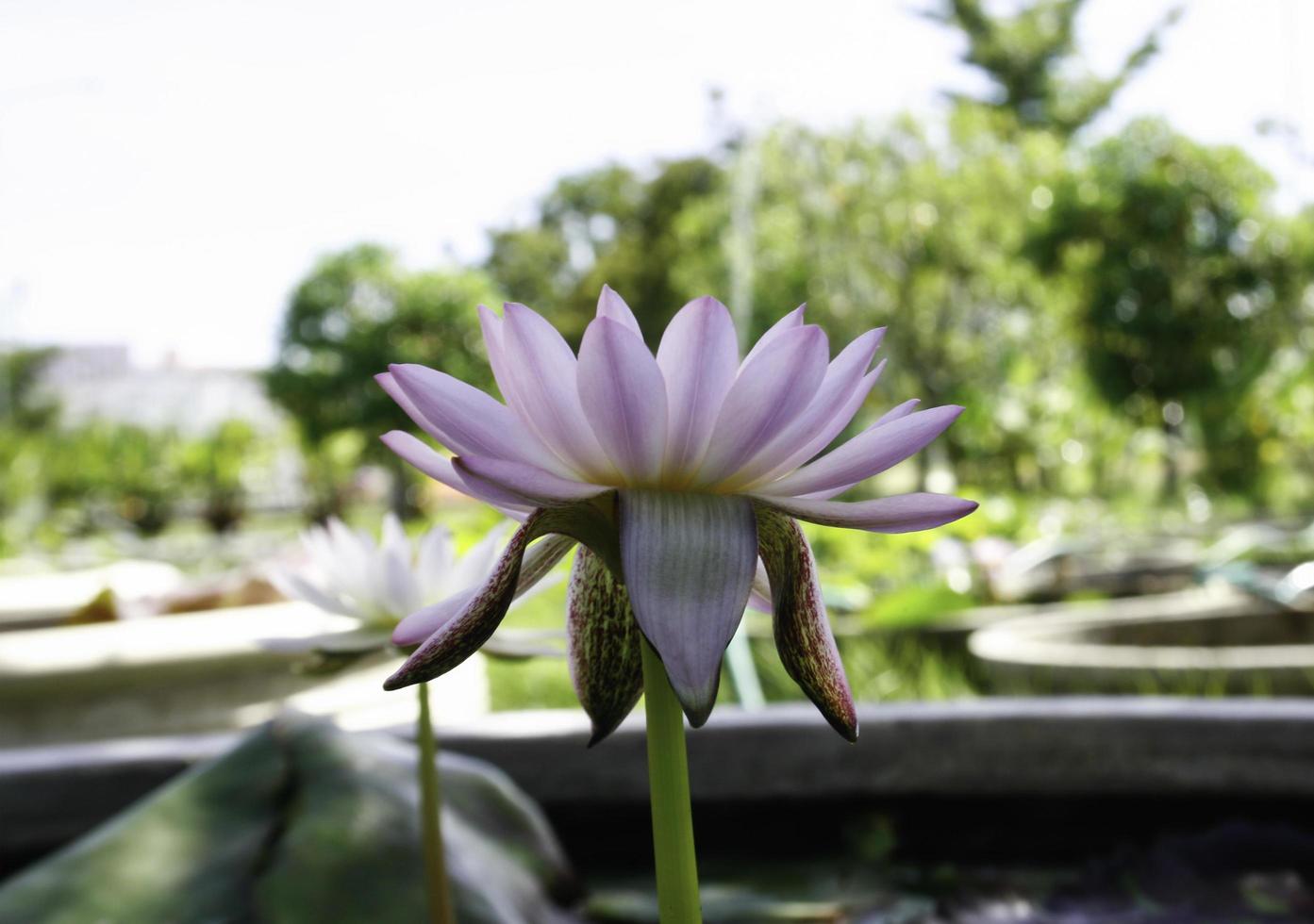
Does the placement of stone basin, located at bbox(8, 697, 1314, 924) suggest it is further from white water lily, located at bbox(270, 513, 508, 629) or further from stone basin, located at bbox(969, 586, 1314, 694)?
stone basin, located at bbox(969, 586, 1314, 694)

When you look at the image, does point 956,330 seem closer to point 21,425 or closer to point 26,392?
point 21,425

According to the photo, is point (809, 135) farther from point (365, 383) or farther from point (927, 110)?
point (365, 383)

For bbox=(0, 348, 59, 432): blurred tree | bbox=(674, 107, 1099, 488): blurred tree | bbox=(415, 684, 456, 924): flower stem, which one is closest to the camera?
bbox=(415, 684, 456, 924): flower stem

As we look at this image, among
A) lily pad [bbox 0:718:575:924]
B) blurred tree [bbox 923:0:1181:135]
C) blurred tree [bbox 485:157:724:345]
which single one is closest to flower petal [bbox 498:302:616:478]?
lily pad [bbox 0:718:575:924]

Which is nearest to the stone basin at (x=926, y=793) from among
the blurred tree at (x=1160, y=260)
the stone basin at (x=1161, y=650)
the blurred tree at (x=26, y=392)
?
the stone basin at (x=1161, y=650)

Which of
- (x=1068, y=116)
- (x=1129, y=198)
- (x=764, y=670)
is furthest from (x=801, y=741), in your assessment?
(x=1068, y=116)

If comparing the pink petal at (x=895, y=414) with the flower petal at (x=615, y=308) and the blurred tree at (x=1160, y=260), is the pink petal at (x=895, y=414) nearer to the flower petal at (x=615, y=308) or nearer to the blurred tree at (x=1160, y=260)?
the flower petal at (x=615, y=308)

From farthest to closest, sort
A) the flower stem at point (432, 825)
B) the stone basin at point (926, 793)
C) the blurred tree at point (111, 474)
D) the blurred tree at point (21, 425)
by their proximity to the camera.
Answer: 1. the blurred tree at point (111, 474)
2. the blurred tree at point (21, 425)
3. the stone basin at point (926, 793)
4. the flower stem at point (432, 825)
